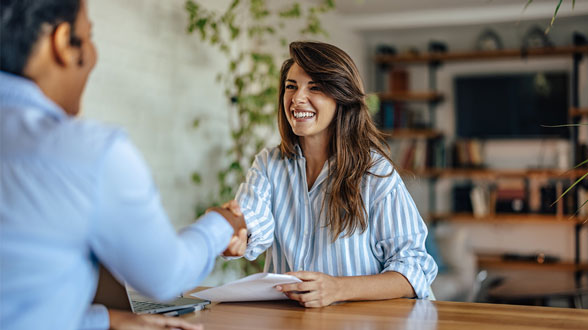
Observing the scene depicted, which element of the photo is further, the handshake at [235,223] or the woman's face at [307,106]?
Result: the woman's face at [307,106]

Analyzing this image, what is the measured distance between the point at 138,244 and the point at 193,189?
9.58 feet

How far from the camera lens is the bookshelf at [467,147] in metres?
5.64

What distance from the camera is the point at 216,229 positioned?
0.89 metres

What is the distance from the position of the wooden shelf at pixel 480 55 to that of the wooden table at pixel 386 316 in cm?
504

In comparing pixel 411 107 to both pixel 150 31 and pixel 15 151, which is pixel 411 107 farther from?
pixel 15 151

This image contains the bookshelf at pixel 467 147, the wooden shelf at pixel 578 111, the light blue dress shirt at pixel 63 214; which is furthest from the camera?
the bookshelf at pixel 467 147

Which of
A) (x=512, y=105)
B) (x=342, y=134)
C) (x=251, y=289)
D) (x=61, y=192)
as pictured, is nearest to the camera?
(x=61, y=192)

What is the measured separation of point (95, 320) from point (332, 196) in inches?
30.7

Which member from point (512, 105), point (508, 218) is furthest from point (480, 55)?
point (508, 218)

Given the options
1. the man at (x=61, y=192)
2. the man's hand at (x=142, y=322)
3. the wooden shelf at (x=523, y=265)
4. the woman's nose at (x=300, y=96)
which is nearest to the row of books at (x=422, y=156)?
the wooden shelf at (x=523, y=265)

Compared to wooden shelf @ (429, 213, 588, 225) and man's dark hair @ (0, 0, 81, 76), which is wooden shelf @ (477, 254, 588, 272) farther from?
man's dark hair @ (0, 0, 81, 76)

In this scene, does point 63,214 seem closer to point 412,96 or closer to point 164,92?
point 164,92

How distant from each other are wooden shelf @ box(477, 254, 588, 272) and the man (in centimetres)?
546

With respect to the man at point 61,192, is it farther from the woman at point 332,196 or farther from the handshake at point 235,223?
the woman at point 332,196
